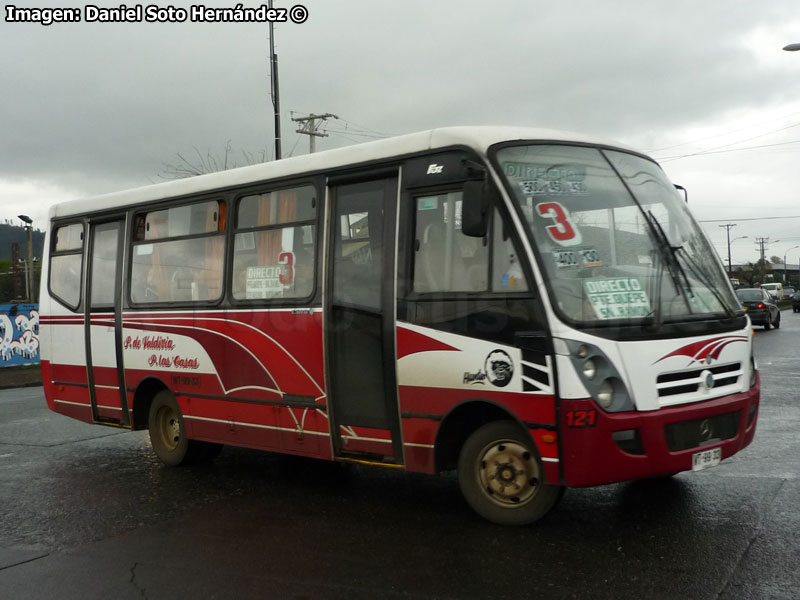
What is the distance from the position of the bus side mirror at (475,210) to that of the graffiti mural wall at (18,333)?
2234cm

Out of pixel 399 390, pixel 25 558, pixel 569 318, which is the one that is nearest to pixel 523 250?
pixel 569 318

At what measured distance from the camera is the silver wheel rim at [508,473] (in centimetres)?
598

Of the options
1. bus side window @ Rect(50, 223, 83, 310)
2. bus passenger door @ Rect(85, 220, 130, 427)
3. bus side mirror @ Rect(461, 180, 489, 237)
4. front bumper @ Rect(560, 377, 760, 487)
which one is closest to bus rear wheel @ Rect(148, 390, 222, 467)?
bus passenger door @ Rect(85, 220, 130, 427)

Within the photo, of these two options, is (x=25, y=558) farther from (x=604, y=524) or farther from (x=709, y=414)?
(x=709, y=414)

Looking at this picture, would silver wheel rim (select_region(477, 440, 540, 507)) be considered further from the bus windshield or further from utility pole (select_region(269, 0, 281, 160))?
utility pole (select_region(269, 0, 281, 160))

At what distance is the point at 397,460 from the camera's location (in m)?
6.72

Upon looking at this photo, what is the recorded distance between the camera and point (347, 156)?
7.18 metres

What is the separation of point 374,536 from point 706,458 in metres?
2.31

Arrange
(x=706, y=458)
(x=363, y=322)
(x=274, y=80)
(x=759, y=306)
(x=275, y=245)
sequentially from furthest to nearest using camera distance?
(x=759, y=306) → (x=274, y=80) → (x=275, y=245) → (x=363, y=322) → (x=706, y=458)

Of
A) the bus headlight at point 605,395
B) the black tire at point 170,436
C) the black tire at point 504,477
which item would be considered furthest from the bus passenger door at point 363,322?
the black tire at point 170,436

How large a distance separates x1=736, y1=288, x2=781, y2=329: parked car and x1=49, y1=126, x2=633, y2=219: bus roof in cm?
2532

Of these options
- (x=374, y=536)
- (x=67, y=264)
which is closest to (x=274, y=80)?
(x=67, y=264)

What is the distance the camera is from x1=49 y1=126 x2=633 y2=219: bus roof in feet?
20.7

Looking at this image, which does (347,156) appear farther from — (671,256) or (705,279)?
(705,279)
